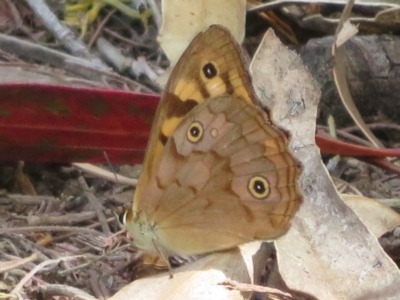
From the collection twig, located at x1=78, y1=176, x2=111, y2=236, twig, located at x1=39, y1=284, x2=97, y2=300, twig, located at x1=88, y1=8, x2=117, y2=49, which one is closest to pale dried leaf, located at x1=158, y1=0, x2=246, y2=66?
twig, located at x1=78, y1=176, x2=111, y2=236

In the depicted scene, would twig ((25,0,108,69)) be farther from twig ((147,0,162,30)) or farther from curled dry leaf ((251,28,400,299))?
curled dry leaf ((251,28,400,299))

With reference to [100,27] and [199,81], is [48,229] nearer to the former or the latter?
[199,81]

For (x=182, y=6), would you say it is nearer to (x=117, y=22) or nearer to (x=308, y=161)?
(x=308, y=161)

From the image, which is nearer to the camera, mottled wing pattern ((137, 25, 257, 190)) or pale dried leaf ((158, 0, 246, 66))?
mottled wing pattern ((137, 25, 257, 190))

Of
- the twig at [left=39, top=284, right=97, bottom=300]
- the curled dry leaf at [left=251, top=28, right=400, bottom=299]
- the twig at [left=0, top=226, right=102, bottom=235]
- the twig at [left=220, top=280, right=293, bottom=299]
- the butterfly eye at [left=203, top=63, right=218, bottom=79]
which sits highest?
the butterfly eye at [left=203, top=63, right=218, bottom=79]

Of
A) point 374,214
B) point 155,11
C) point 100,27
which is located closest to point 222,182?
point 374,214

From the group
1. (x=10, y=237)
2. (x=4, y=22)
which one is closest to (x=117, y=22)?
(x=4, y=22)
